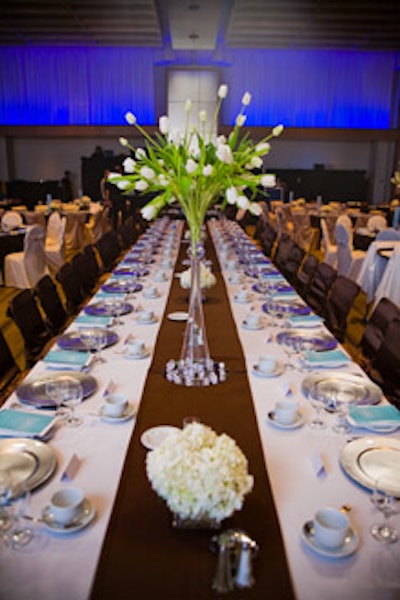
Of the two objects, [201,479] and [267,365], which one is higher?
[201,479]

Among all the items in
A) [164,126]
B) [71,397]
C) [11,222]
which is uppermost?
[164,126]

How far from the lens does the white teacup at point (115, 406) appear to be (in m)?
1.94

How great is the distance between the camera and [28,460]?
1.66 metres

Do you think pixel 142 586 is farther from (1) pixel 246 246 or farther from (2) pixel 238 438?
(1) pixel 246 246

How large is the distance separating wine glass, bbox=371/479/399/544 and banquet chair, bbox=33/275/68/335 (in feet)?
9.00

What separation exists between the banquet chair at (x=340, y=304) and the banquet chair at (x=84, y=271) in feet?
6.63

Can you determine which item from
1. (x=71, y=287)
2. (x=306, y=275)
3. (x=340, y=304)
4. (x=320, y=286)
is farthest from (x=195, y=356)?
(x=306, y=275)

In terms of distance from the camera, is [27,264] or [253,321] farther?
[27,264]

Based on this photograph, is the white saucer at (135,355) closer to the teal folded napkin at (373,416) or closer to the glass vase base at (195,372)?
the glass vase base at (195,372)

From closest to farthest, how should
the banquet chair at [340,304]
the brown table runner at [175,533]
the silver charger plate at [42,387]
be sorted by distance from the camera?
1. the brown table runner at [175,533]
2. the silver charger plate at [42,387]
3. the banquet chair at [340,304]

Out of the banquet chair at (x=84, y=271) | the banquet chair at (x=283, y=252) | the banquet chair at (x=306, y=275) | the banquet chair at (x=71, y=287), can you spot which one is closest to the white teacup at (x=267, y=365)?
the banquet chair at (x=71, y=287)

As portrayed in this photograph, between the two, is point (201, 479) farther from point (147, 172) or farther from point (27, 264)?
point (27, 264)

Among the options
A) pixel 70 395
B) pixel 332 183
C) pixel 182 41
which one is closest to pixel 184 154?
pixel 70 395

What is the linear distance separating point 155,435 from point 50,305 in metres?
2.21
